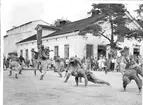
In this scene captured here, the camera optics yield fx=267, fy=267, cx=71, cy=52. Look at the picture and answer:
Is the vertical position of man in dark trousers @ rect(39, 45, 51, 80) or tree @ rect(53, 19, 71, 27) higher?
tree @ rect(53, 19, 71, 27)

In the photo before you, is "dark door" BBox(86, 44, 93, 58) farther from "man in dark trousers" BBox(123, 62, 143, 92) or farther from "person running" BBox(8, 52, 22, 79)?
"person running" BBox(8, 52, 22, 79)

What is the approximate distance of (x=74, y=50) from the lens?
408 cm

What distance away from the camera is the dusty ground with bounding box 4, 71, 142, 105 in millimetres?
3816

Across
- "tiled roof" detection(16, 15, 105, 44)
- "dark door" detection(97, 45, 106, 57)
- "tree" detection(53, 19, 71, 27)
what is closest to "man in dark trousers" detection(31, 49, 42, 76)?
"tiled roof" detection(16, 15, 105, 44)

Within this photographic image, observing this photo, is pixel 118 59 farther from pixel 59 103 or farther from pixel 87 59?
pixel 59 103

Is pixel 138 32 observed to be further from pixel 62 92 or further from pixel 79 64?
pixel 62 92

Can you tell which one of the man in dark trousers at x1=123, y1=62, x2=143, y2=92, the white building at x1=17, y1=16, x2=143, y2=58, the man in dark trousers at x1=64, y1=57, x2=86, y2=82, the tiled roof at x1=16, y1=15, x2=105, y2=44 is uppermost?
the tiled roof at x1=16, y1=15, x2=105, y2=44

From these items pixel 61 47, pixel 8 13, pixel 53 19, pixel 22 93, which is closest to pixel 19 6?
pixel 8 13

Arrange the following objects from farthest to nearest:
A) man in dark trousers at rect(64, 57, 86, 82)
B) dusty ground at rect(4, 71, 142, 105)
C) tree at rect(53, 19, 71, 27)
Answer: tree at rect(53, 19, 71, 27) < man in dark trousers at rect(64, 57, 86, 82) < dusty ground at rect(4, 71, 142, 105)

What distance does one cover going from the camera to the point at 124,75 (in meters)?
4.12

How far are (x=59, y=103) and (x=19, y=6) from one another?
1.54 metres

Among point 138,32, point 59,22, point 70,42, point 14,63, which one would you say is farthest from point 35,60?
point 138,32

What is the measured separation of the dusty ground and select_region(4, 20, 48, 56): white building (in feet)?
1.41

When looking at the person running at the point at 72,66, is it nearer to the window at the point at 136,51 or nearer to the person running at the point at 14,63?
the person running at the point at 14,63
